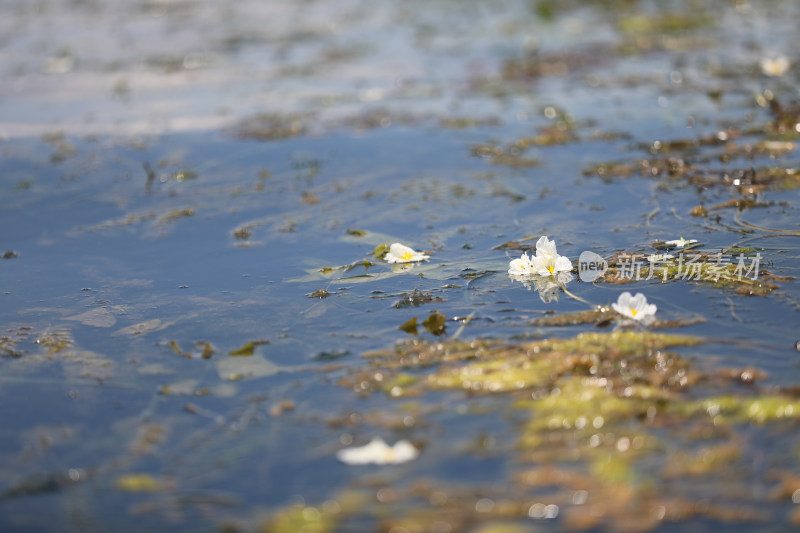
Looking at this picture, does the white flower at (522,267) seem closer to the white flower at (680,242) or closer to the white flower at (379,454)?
the white flower at (680,242)

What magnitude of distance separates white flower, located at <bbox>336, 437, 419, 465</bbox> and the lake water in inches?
1.3

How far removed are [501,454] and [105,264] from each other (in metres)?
2.47

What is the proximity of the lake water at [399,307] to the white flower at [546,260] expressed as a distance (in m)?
0.09

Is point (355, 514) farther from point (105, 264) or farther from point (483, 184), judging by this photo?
point (483, 184)

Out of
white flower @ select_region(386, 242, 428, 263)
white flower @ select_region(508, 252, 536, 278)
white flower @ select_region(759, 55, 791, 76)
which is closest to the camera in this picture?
white flower @ select_region(508, 252, 536, 278)

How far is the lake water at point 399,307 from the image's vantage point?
6.84ft

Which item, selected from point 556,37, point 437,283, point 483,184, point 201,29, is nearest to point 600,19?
point 556,37

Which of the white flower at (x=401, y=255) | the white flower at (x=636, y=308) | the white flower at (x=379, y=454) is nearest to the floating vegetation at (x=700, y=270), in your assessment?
the white flower at (x=636, y=308)

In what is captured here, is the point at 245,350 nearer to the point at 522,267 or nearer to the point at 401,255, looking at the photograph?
the point at 401,255

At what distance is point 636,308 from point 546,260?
0.51 meters

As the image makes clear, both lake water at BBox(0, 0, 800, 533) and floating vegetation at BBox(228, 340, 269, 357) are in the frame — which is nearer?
lake water at BBox(0, 0, 800, 533)

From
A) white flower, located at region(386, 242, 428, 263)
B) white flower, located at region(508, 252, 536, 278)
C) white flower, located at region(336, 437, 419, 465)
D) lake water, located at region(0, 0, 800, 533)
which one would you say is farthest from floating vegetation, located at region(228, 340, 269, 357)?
white flower, located at region(508, 252, 536, 278)

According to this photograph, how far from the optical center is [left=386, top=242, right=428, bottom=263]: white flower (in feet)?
11.6

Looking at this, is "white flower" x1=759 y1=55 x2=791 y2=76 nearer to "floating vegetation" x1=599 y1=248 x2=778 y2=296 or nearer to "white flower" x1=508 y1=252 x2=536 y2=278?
"floating vegetation" x1=599 y1=248 x2=778 y2=296
